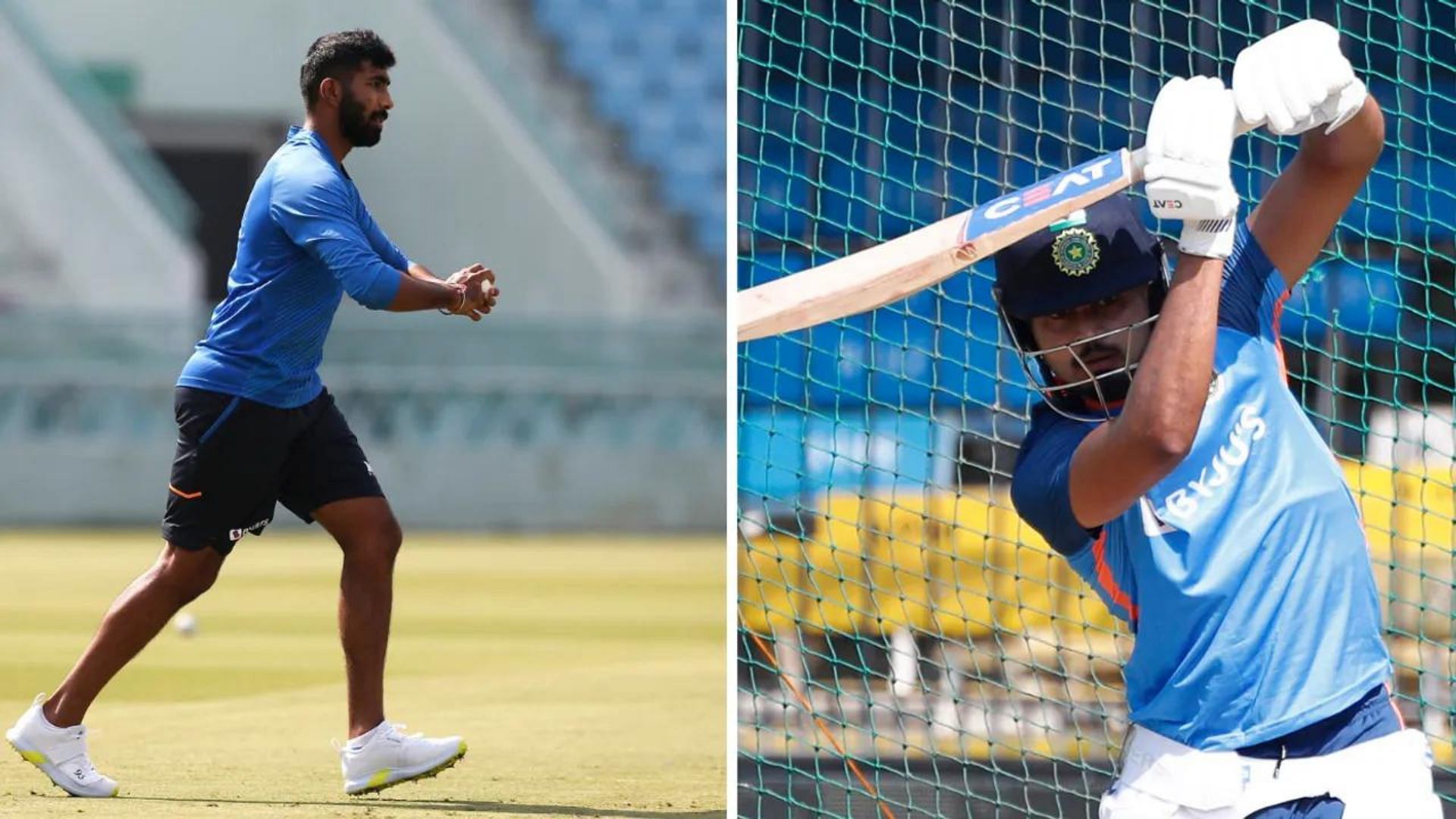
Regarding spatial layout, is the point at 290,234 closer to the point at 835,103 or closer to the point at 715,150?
the point at 835,103

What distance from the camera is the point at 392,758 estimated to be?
4.16 meters

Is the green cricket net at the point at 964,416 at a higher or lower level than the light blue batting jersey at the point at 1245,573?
higher

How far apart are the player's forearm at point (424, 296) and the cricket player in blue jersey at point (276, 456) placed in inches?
0.7

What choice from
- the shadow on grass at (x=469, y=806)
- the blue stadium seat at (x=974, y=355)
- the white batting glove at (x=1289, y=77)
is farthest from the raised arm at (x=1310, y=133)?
the blue stadium seat at (x=974, y=355)

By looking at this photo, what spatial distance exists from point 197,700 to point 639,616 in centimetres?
351

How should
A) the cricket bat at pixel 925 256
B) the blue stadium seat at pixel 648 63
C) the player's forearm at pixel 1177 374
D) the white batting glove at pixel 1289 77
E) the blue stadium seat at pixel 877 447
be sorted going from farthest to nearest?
the blue stadium seat at pixel 648 63
the blue stadium seat at pixel 877 447
the cricket bat at pixel 925 256
the white batting glove at pixel 1289 77
the player's forearm at pixel 1177 374

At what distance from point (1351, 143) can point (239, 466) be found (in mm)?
2616

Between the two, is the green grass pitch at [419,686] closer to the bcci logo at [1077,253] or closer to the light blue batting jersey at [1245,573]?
the light blue batting jersey at [1245,573]

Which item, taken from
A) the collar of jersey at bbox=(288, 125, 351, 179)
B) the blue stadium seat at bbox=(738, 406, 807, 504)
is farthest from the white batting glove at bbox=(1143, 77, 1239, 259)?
the blue stadium seat at bbox=(738, 406, 807, 504)

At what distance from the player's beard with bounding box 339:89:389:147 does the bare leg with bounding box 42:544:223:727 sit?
3.31 ft

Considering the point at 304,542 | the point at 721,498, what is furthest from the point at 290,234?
the point at 721,498

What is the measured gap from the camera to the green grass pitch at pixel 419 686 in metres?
4.24

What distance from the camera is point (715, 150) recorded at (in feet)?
67.5

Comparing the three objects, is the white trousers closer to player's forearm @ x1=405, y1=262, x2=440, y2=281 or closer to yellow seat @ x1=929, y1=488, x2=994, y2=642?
player's forearm @ x1=405, y1=262, x2=440, y2=281
